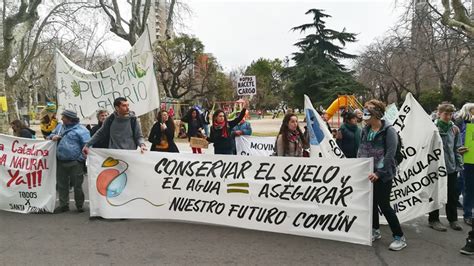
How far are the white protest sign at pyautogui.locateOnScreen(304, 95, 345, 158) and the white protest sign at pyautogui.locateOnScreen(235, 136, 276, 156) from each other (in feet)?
12.0

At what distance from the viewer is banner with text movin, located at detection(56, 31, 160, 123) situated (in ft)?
22.1

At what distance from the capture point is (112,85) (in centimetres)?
704

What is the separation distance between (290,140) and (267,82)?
2895 inches

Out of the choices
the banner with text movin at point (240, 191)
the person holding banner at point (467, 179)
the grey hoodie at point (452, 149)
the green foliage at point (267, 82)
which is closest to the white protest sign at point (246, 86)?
the banner with text movin at point (240, 191)

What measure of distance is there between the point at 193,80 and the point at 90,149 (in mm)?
35308

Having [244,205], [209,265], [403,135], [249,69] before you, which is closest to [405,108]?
[403,135]

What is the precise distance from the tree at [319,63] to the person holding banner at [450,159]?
27.6 m

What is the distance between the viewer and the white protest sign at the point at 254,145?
8742mm

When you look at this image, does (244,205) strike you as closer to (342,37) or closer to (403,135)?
(403,135)

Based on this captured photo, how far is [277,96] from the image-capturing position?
7875 centimetres

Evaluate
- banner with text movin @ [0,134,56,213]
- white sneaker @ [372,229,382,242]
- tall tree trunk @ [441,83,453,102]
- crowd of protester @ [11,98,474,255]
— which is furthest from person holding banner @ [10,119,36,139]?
tall tree trunk @ [441,83,453,102]

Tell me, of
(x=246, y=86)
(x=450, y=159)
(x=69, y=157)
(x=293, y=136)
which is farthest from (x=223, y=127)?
(x=246, y=86)

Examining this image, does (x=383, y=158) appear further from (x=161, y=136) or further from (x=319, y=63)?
(x=319, y=63)

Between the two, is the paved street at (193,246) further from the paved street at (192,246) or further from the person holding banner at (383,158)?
the person holding banner at (383,158)
